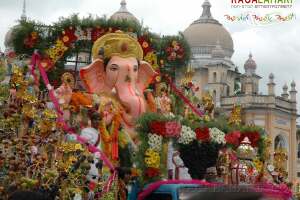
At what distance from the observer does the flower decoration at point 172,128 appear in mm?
13008

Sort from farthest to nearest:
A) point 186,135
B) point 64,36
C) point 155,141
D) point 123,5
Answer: point 123,5, point 64,36, point 186,135, point 155,141

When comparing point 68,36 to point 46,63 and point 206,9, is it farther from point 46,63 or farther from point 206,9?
point 206,9

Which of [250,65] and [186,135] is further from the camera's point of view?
[250,65]

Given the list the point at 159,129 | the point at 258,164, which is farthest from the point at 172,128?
the point at 258,164

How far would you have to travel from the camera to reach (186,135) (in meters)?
13.5

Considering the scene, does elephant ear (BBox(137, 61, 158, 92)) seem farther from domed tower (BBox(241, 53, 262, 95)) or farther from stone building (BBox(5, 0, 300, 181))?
domed tower (BBox(241, 53, 262, 95))

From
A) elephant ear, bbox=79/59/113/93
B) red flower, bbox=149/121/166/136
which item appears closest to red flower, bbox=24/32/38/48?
elephant ear, bbox=79/59/113/93

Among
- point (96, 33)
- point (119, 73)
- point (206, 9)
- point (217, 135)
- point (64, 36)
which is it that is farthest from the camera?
point (206, 9)

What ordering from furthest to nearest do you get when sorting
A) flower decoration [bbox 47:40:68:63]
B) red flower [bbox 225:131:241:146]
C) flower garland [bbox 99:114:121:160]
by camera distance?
flower decoration [bbox 47:40:68:63]
flower garland [bbox 99:114:121:160]
red flower [bbox 225:131:241:146]

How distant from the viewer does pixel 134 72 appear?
1747 cm

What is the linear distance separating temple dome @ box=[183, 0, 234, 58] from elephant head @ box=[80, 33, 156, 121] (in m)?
30.3

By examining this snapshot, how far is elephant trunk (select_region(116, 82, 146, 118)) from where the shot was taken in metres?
17.0

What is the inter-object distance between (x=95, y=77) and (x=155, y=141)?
17.3 ft

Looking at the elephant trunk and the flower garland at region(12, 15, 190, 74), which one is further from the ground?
the flower garland at region(12, 15, 190, 74)
